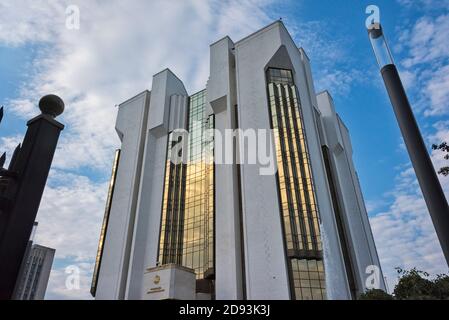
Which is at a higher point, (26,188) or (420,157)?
(420,157)

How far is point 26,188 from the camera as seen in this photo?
19.9 ft

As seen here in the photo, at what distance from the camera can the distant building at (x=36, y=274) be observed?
81875mm

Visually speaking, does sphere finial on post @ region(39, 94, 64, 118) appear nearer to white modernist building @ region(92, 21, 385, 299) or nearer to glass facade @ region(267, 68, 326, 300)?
white modernist building @ region(92, 21, 385, 299)

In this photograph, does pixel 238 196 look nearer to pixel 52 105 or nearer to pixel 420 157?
pixel 52 105

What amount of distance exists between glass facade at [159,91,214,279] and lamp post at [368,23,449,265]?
37559 millimetres

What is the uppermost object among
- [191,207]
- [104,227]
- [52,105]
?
[191,207]

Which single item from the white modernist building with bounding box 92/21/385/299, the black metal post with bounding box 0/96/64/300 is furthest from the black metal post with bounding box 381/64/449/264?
the white modernist building with bounding box 92/21/385/299

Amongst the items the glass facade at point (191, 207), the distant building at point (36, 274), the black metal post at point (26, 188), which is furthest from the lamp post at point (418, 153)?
the distant building at point (36, 274)

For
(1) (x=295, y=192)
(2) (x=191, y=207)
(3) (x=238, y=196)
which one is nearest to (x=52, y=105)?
(1) (x=295, y=192)

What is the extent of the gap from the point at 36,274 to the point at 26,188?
96189mm

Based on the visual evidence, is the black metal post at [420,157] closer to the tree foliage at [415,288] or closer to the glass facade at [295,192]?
the tree foliage at [415,288]

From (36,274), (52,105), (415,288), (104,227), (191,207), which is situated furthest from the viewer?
(36,274)
